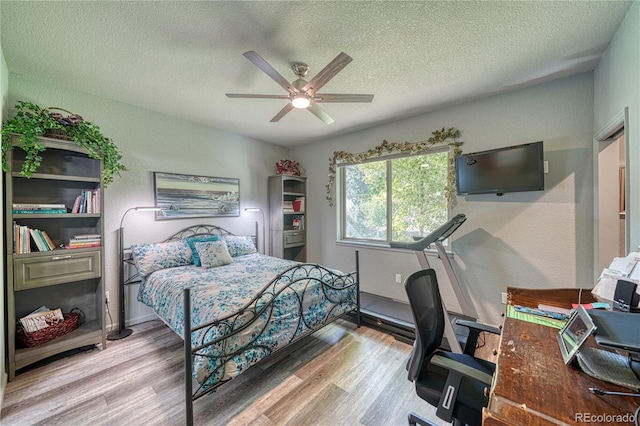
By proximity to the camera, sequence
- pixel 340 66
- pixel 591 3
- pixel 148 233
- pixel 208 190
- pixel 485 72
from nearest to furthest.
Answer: pixel 591 3
pixel 340 66
pixel 485 72
pixel 148 233
pixel 208 190

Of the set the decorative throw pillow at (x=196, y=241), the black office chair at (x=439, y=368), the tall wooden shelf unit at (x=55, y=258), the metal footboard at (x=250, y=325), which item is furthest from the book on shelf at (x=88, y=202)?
the black office chair at (x=439, y=368)

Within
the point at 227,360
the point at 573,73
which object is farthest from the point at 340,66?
the point at 573,73

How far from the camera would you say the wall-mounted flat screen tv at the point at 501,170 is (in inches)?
94.6

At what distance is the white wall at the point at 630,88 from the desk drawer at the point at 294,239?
12.6 feet

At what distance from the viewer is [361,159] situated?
12.8 ft

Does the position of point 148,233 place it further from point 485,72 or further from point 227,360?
point 485,72

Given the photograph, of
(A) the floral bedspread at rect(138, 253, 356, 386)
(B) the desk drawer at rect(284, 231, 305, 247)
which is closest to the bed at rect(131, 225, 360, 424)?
(A) the floral bedspread at rect(138, 253, 356, 386)

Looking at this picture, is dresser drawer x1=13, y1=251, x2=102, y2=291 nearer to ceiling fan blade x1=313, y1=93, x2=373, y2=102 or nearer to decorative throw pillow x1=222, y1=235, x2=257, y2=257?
decorative throw pillow x1=222, y1=235, x2=257, y2=257

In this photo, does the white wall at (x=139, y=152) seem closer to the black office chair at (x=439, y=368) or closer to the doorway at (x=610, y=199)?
the black office chair at (x=439, y=368)

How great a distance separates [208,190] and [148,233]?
3.20ft

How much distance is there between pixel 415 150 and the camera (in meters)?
3.33

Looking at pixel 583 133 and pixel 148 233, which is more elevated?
pixel 583 133

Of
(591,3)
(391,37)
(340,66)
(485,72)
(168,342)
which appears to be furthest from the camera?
(168,342)

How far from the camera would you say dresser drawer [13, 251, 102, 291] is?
2.05 meters
